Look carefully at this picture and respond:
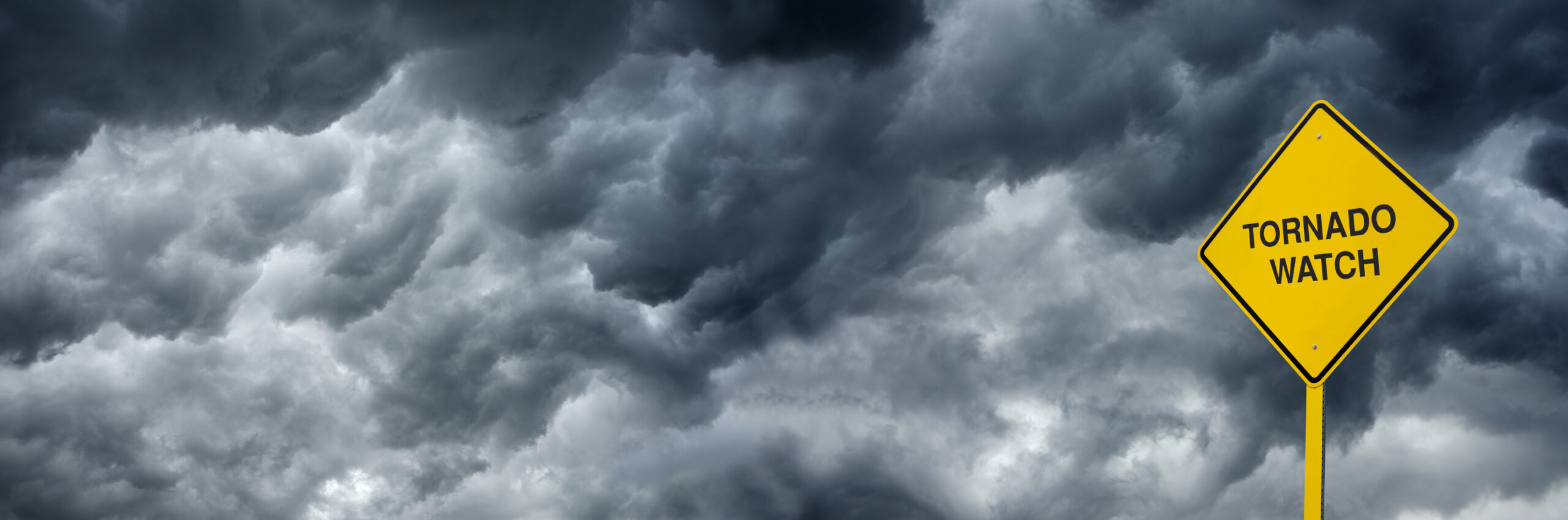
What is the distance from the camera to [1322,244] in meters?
5.92

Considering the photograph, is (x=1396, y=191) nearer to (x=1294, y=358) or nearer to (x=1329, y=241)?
(x=1329, y=241)

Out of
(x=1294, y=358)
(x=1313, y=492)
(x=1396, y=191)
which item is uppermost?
(x=1396, y=191)

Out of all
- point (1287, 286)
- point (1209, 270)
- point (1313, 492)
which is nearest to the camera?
point (1313, 492)

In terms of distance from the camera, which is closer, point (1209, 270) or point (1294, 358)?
point (1294, 358)

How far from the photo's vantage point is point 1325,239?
592cm

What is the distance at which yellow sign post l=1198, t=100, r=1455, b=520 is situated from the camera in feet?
18.9

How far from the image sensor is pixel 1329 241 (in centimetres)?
591

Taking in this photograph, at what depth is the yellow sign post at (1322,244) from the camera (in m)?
5.75

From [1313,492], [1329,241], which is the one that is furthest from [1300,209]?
[1313,492]

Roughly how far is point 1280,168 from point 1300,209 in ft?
0.99

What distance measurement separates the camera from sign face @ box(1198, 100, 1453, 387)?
18.9ft

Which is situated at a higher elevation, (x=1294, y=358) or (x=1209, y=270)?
(x=1209, y=270)

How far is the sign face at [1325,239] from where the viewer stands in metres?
5.76

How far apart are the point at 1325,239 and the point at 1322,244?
4 cm
